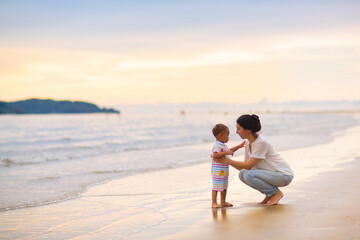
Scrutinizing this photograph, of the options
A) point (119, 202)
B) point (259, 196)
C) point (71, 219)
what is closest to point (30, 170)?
point (119, 202)

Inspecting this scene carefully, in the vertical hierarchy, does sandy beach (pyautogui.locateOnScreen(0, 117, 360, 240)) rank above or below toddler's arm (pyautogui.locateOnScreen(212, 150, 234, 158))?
below

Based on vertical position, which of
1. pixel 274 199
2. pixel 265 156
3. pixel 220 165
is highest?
pixel 265 156

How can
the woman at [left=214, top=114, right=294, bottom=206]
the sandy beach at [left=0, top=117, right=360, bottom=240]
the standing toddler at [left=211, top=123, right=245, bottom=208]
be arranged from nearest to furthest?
the sandy beach at [left=0, top=117, right=360, bottom=240]
the woman at [left=214, top=114, right=294, bottom=206]
the standing toddler at [left=211, top=123, right=245, bottom=208]

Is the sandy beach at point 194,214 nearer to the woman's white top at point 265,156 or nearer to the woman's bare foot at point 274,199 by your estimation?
the woman's bare foot at point 274,199

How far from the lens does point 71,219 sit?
5652mm

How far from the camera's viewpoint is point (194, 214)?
5.42 m

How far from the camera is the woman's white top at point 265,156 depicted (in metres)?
5.45

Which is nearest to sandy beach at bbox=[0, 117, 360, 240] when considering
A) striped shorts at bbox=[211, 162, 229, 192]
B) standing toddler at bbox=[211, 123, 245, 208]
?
standing toddler at bbox=[211, 123, 245, 208]

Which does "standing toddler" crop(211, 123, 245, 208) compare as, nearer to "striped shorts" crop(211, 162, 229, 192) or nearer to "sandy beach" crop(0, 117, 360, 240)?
"striped shorts" crop(211, 162, 229, 192)

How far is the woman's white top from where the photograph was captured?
5453mm

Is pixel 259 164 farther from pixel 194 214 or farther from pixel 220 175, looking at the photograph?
pixel 194 214

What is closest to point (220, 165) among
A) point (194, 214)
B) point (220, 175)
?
point (220, 175)

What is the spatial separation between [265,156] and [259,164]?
0.57 feet

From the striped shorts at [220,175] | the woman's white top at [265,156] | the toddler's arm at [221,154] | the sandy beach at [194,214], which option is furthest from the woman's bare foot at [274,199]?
the toddler's arm at [221,154]
